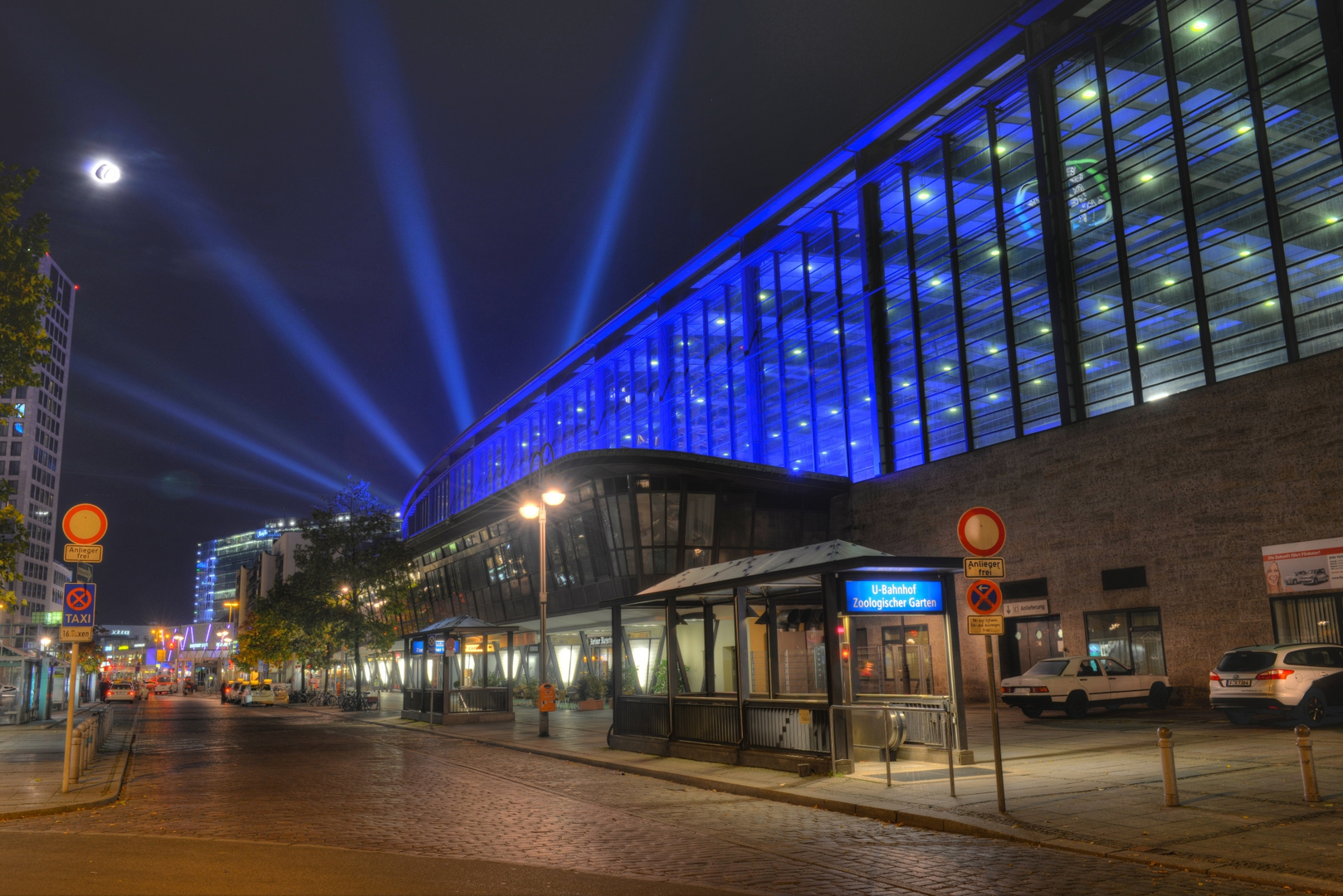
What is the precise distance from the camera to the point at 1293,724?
21.1 m

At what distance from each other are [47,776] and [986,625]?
54.1 feet

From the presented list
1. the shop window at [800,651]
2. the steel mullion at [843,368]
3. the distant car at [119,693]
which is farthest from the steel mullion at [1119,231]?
the distant car at [119,693]

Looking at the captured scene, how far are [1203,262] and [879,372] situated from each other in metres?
13.8

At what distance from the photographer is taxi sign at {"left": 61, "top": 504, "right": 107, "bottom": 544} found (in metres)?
15.4

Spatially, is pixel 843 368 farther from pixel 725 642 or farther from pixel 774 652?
pixel 774 652

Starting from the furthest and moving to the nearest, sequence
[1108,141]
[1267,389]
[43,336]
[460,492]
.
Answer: [460,492], [1108,141], [1267,389], [43,336]

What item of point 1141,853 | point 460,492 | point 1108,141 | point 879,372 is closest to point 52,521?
point 460,492

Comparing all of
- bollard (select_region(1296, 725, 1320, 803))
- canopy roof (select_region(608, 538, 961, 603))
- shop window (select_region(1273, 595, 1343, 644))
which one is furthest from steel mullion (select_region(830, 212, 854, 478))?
bollard (select_region(1296, 725, 1320, 803))

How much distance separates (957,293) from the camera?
37.9 m

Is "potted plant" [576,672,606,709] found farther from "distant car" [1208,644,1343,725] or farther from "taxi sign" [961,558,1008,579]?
"taxi sign" [961,558,1008,579]

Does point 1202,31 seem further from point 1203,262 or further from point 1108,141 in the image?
point 1203,262

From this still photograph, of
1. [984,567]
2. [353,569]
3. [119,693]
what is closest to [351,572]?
[353,569]

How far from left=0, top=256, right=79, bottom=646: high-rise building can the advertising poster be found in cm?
14770

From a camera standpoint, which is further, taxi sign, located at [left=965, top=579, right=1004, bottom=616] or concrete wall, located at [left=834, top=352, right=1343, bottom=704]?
concrete wall, located at [left=834, top=352, right=1343, bottom=704]
